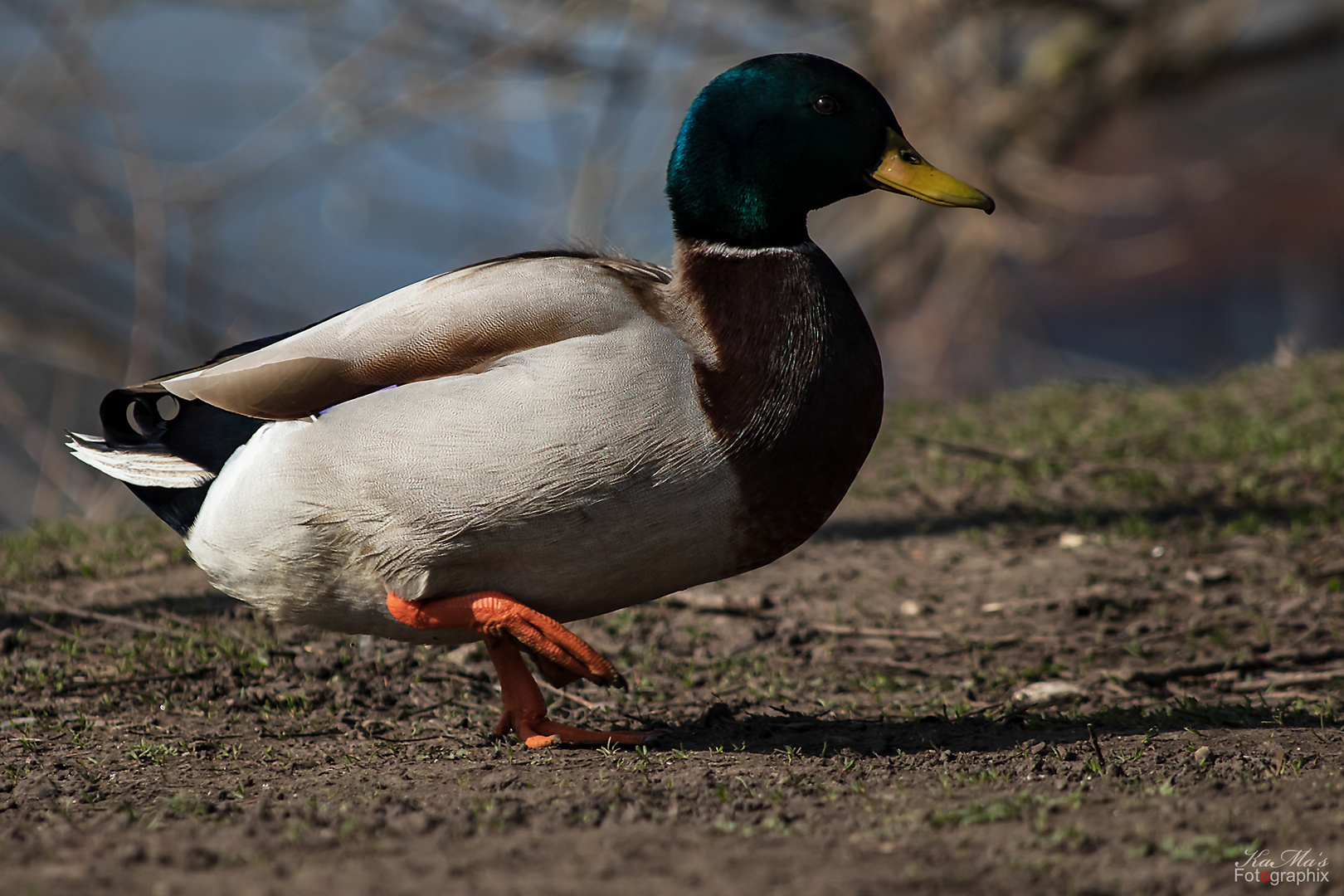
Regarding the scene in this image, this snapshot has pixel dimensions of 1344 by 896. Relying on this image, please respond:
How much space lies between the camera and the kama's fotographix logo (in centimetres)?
192

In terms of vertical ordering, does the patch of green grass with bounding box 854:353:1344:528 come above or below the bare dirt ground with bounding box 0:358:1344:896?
above

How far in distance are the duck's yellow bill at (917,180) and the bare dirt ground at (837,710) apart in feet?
4.19

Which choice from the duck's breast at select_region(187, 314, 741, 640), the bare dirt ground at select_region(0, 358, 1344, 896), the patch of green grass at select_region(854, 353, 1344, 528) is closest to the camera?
the bare dirt ground at select_region(0, 358, 1344, 896)

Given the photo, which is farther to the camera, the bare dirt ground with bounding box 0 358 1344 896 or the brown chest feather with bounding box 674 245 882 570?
the brown chest feather with bounding box 674 245 882 570

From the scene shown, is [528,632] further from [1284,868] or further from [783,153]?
[1284,868]

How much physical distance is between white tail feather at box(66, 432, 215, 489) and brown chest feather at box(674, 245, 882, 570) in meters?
1.26

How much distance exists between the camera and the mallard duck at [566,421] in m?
2.68

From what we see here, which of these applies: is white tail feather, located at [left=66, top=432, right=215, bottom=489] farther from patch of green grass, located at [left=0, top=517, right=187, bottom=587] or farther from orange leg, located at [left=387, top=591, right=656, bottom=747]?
patch of green grass, located at [left=0, top=517, right=187, bottom=587]

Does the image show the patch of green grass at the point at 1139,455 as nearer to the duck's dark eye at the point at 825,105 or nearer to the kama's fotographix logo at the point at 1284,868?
the duck's dark eye at the point at 825,105

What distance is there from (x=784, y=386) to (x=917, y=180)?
2.25 feet

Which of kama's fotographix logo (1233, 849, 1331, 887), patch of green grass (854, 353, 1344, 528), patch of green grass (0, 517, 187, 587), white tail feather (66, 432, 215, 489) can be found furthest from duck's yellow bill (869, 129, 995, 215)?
patch of green grass (0, 517, 187, 587)

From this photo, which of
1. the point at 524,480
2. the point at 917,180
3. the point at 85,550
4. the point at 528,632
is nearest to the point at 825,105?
the point at 917,180

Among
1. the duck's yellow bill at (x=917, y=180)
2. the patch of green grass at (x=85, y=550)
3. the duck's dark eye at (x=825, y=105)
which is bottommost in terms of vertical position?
the patch of green grass at (x=85, y=550)

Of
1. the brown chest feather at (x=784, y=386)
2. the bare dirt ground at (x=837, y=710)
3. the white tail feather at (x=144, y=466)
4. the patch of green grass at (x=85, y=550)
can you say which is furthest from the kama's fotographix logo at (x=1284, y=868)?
the patch of green grass at (x=85, y=550)
